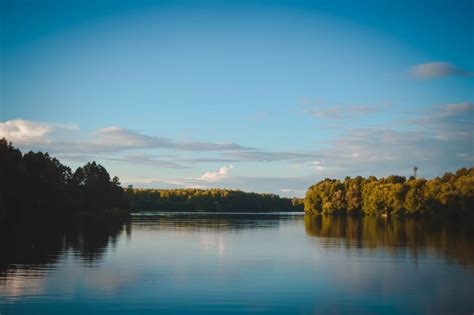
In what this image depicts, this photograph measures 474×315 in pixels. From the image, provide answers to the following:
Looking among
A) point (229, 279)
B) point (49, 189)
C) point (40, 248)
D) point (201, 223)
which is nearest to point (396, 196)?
point (201, 223)

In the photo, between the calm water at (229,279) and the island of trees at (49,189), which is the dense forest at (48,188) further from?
the calm water at (229,279)

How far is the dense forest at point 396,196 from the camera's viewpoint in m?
106

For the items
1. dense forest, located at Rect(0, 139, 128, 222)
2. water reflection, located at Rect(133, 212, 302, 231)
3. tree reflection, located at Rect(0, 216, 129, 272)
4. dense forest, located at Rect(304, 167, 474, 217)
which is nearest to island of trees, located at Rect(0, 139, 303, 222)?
dense forest, located at Rect(0, 139, 128, 222)

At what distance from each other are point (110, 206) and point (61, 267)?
371ft

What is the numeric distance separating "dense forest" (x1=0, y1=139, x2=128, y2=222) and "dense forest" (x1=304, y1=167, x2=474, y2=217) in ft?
240

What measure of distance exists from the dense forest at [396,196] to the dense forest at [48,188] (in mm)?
73166

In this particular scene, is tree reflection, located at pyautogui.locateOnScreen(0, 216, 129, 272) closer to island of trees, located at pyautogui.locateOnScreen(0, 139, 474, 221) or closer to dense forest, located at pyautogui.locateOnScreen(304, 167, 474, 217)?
island of trees, located at pyautogui.locateOnScreen(0, 139, 474, 221)

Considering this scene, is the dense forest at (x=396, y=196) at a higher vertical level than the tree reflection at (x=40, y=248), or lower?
higher

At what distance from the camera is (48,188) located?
103 m

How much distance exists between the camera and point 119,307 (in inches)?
861

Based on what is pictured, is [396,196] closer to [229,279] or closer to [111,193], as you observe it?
[111,193]

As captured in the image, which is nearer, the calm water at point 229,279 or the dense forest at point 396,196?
the calm water at point 229,279

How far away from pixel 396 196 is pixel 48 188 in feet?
298

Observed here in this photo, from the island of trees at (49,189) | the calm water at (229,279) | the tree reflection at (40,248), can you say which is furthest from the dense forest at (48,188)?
the calm water at (229,279)
